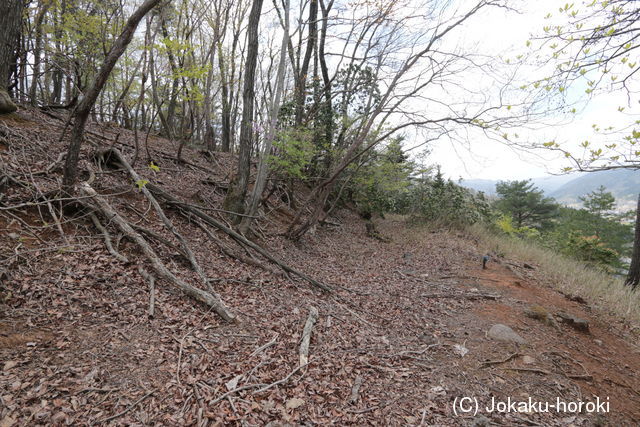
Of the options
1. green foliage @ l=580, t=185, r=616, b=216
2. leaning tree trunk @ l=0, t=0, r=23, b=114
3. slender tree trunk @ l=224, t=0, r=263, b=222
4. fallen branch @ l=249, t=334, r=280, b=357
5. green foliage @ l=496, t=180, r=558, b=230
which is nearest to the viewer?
fallen branch @ l=249, t=334, r=280, b=357

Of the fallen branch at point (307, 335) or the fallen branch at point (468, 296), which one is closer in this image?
the fallen branch at point (307, 335)

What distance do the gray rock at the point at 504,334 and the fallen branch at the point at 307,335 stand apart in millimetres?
2510

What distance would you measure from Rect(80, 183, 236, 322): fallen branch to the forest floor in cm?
11

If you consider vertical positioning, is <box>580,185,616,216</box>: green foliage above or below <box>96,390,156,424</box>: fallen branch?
above

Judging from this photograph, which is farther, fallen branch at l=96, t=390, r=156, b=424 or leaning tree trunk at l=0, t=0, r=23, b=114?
leaning tree trunk at l=0, t=0, r=23, b=114

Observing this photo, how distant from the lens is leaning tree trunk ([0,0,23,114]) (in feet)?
16.1

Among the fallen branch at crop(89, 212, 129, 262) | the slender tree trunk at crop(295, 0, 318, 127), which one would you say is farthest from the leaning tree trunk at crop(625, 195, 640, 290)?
the fallen branch at crop(89, 212, 129, 262)

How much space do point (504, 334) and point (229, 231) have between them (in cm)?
469

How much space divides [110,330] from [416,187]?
42.8 feet

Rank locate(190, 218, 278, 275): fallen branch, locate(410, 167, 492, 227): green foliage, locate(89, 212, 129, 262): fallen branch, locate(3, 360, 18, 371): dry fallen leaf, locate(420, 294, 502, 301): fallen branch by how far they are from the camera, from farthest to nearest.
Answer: locate(410, 167, 492, 227): green foliage → locate(420, 294, 502, 301): fallen branch → locate(190, 218, 278, 275): fallen branch → locate(89, 212, 129, 262): fallen branch → locate(3, 360, 18, 371): dry fallen leaf

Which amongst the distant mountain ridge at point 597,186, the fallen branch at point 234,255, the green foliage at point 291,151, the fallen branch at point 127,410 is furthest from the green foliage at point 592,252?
the fallen branch at point 127,410

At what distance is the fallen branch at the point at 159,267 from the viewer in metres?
3.41

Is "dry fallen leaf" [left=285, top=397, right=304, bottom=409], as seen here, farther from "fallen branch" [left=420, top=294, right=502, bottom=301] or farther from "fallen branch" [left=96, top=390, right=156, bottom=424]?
"fallen branch" [left=420, top=294, right=502, bottom=301]

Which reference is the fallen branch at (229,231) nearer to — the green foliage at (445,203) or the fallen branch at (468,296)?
the fallen branch at (468,296)
